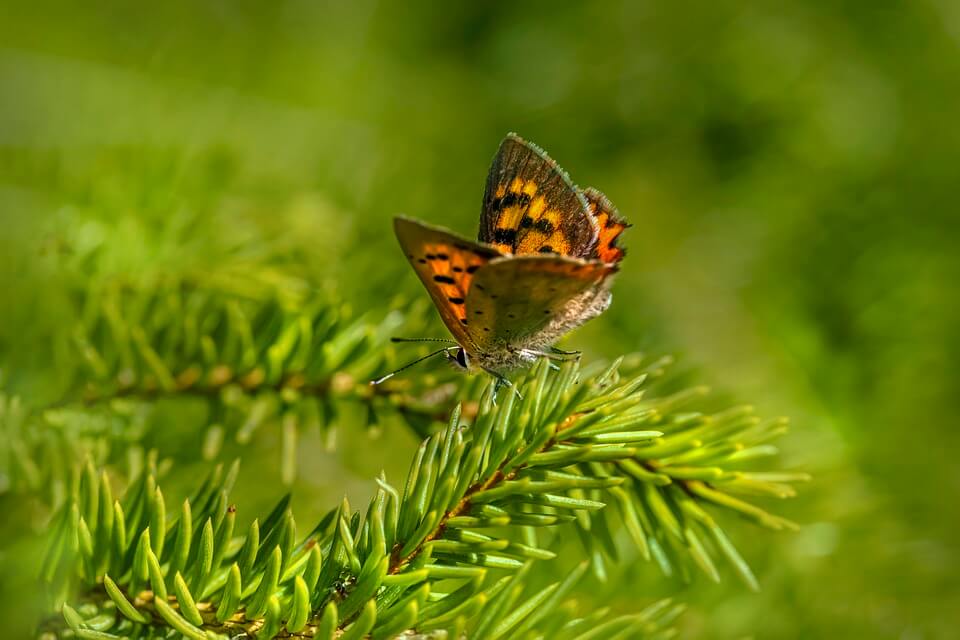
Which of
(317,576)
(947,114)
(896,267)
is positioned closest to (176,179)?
(317,576)

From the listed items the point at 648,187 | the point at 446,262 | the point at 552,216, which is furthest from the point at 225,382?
the point at 648,187

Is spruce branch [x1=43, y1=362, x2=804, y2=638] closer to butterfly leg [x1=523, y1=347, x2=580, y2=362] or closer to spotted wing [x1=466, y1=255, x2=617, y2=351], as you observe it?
spotted wing [x1=466, y1=255, x2=617, y2=351]

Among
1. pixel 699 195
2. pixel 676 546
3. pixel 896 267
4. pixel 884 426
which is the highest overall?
pixel 699 195

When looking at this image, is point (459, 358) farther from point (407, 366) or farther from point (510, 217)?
point (510, 217)

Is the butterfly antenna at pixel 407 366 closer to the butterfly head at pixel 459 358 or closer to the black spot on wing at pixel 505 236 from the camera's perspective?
the butterfly head at pixel 459 358

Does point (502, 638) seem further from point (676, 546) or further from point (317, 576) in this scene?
point (676, 546)

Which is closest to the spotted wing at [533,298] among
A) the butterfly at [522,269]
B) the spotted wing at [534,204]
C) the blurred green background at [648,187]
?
the butterfly at [522,269]
